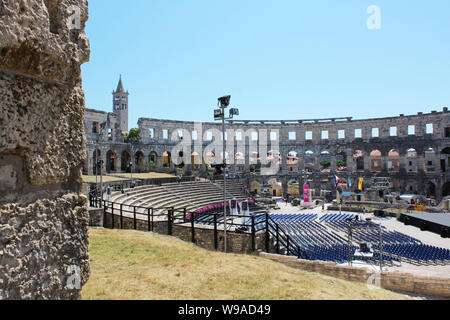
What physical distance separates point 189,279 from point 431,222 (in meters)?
24.6

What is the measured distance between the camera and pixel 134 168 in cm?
4200

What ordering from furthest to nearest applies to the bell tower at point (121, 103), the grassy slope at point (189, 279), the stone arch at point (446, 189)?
the bell tower at point (121, 103), the stone arch at point (446, 189), the grassy slope at point (189, 279)

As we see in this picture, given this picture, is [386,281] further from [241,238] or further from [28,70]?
[28,70]

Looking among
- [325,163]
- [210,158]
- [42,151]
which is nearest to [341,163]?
[325,163]

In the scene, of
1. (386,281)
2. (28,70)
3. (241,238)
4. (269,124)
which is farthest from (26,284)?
(269,124)

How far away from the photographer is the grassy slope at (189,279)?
399 cm

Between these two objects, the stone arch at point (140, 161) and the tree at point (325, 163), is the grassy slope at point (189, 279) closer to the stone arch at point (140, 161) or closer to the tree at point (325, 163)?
the stone arch at point (140, 161)

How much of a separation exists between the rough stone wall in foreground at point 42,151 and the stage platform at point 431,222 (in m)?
25.0

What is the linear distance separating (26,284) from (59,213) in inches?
17.1

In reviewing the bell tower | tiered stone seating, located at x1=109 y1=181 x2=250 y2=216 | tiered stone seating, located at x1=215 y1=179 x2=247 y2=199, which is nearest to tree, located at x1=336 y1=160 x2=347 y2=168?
tiered stone seating, located at x1=215 y1=179 x2=247 y2=199

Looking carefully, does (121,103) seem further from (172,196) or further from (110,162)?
(172,196)

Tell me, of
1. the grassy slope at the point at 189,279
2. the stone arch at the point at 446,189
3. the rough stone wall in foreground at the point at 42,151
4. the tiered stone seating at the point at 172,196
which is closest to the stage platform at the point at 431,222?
the tiered stone seating at the point at 172,196

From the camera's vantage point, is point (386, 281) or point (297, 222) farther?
point (297, 222)

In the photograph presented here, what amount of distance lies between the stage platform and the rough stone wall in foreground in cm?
2499
